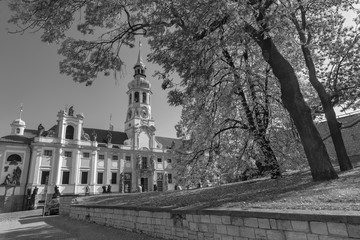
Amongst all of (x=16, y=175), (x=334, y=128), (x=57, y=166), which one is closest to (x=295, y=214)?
(x=334, y=128)

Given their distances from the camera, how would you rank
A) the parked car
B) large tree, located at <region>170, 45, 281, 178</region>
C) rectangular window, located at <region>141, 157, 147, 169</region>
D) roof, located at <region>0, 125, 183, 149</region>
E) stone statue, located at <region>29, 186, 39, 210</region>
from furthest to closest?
rectangular window, located at <region>141, 157, 147, 169</region> < roof, located at <region>0, 125, 183, 149</region> < stone statue, located at <region>29, 186, 39, 210</region> < the parked car < large tree, located at <region>170, 45, 281, 178</region>

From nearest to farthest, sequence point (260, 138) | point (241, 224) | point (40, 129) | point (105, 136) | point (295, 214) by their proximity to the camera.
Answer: point (295, 214)
point (241, 224)
point (260, 138)
point (40, 129)
point (105, 136)

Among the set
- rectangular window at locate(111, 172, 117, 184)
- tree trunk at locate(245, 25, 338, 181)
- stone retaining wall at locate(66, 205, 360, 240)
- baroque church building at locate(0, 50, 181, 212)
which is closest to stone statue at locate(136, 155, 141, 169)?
baroque church building at locate(0, 50, 181, 212)

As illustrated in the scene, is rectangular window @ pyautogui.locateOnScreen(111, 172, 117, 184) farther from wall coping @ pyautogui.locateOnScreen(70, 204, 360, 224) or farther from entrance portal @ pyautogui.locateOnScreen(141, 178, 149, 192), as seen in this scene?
wall coping @ pyautogui.locateOnScreen(70, 204, 360, 224)

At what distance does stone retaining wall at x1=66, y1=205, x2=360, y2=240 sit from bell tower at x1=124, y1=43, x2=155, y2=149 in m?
42.3

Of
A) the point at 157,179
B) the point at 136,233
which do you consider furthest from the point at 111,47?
the point at 157,179

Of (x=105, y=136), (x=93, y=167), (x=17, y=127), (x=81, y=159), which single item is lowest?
(x=93, y=167)

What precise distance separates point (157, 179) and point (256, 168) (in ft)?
124

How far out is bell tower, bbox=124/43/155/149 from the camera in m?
51.7

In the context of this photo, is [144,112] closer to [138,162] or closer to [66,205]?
[138,162]

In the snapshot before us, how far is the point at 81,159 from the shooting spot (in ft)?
139

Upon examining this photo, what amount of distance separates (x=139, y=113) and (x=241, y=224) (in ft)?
168

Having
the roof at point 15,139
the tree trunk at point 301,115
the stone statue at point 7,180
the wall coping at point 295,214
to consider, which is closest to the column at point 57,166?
the roof at point 15,139

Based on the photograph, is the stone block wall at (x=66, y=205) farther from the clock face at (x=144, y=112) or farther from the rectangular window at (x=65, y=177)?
the clock face at (x=144, y=112)
